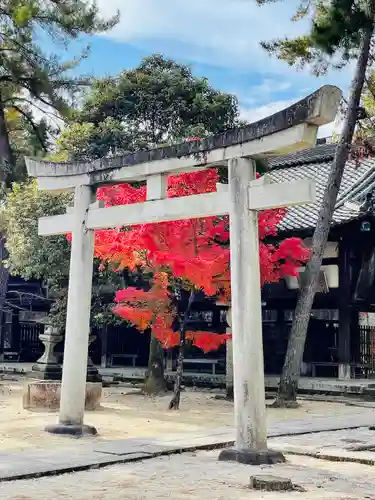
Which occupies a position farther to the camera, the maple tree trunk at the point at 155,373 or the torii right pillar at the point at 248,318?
the maple tree trunk at the point at 155,373

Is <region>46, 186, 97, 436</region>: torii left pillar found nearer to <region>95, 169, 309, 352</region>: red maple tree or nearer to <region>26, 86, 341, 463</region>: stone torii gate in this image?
<region>26, 86, 341, 463</region>: stone torii gate

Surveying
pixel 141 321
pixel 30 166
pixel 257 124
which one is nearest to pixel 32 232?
pixel 141 321

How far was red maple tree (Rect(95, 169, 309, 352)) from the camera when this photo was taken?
44.8 feet

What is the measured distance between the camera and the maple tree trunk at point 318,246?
17094 millimetres

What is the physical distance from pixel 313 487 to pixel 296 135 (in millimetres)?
4364

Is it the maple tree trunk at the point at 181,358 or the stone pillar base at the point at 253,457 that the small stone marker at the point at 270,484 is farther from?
the maple tree trunk at the point at 181,358

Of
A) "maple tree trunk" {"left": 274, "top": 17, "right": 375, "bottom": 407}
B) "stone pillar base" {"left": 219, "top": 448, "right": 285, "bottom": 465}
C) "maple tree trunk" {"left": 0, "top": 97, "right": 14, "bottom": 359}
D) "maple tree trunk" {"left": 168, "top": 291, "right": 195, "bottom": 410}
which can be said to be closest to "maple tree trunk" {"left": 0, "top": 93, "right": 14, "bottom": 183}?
"maple tree trunk" {"left": 0, "top": 97, "right": 14, "bottom": 359}

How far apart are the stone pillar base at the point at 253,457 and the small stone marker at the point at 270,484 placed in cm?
122

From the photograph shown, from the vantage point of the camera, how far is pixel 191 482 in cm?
752

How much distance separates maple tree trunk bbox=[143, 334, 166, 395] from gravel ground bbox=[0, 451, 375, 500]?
10228mm

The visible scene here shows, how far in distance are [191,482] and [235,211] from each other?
3.58m

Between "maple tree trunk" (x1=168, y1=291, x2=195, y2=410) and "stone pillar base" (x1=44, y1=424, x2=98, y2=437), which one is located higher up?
"maple tree trunk" (x1=168, y1=291, x2=195, y2=410)

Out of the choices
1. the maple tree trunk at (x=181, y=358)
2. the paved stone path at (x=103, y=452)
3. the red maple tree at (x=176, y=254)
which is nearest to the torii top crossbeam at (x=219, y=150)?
the red maple tree at (x=176, y=254)

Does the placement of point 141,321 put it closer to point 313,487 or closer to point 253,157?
point 253,157
